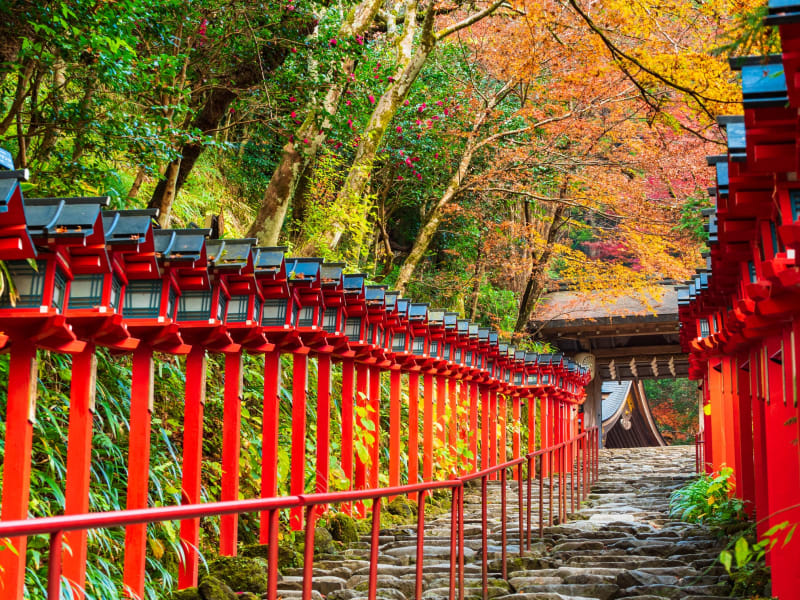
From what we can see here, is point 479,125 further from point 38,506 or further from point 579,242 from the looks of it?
point 579,242

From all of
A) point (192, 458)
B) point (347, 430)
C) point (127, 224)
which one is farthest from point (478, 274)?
point (127, 224)

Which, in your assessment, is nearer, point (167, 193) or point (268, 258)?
point (268, 258)

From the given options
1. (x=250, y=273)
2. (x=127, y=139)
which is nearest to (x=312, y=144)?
(x=127, y=139)

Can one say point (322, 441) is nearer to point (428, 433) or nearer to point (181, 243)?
point (181, 243)

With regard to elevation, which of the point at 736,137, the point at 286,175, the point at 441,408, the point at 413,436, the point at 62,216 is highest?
the point at 286,175

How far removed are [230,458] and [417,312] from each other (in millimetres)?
5058

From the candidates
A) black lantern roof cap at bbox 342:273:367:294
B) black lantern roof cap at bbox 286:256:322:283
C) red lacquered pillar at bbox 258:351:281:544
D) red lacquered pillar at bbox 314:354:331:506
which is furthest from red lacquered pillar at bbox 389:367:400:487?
black lantern roof cap at bbox 286:256:322:283

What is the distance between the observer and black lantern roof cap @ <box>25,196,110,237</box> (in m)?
4.39

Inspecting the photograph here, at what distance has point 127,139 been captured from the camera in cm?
762

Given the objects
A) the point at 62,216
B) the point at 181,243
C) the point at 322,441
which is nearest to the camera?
the point at 62,216

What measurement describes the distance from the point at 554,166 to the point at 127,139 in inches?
476

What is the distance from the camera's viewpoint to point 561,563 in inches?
295

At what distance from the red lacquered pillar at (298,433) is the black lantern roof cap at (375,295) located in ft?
5.54

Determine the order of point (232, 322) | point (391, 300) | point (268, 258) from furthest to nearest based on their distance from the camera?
point (391, 300) < point (268, 258) < point (232, 322)
